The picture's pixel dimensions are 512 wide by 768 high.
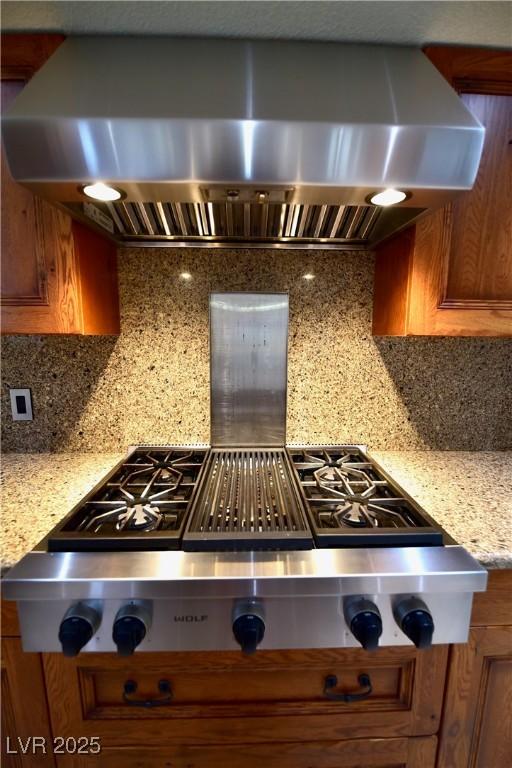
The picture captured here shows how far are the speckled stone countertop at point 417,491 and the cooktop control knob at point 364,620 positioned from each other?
240mm

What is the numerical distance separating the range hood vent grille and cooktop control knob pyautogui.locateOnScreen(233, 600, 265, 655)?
0.87 m

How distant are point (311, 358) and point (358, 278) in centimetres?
31

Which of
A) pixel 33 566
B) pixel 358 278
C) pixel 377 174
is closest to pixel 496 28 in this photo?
pixel 377 174

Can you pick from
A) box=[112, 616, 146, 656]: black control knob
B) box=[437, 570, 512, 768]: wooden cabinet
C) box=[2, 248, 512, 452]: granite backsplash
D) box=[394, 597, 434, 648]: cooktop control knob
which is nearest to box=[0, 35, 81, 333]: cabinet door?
box=[2, 248, 512, 452]: granite backsplash

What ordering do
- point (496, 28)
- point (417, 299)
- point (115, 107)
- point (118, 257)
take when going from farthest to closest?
point (118, 257)
point (417, 299)
point (496, 28)
point (115, 107)

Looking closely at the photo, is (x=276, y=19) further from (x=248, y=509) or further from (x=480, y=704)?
(x=480, y=704)

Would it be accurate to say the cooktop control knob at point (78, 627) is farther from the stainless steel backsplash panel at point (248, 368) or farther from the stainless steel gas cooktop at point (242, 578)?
the stainless steel backsplash panel at point (248, 368)

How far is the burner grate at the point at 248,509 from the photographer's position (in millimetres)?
647

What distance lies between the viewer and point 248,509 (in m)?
0.75

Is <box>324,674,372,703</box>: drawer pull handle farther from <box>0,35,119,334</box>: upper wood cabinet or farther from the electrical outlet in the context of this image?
the electrical outlet

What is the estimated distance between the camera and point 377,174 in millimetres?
611

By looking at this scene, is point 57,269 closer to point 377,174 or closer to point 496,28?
point 377,174

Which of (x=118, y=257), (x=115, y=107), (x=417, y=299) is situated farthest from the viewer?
(x=118, y=257)

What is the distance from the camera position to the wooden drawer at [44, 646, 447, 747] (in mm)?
671
